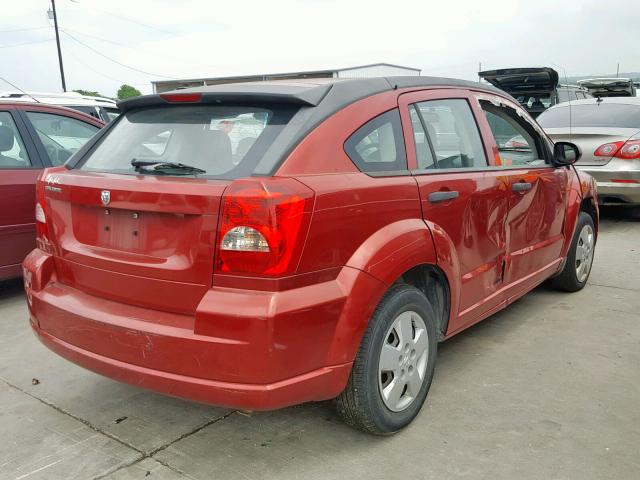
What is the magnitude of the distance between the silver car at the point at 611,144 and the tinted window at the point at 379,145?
17.9 feet

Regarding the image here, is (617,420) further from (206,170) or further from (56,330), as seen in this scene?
(56,330)

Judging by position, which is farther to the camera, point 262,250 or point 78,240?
point 78,240

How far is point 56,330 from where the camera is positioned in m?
2.79

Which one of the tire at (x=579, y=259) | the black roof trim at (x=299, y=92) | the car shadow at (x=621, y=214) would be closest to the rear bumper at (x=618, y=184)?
the car shadow at (x=621, y=214)

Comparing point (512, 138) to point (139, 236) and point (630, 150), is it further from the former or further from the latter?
point (630, 150)

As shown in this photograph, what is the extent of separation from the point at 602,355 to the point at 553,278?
1.29 meters

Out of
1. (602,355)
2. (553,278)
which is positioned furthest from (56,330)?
(553,278)

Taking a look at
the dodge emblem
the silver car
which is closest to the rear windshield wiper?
the dodge emblem

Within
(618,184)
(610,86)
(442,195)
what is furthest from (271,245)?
(610,86)

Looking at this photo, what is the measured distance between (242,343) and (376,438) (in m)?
0.97

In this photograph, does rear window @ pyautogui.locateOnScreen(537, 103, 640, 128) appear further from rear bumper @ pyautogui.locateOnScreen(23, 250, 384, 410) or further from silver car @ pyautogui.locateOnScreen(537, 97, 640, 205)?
rear bumper @ pyautogui.locateOnScreen(23, 250, 384, 410)

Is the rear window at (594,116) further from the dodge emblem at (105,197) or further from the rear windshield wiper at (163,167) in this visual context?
the dodge emblem at (105,197)

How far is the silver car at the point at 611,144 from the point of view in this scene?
731 centimetres

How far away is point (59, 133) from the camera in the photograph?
18.1ft
